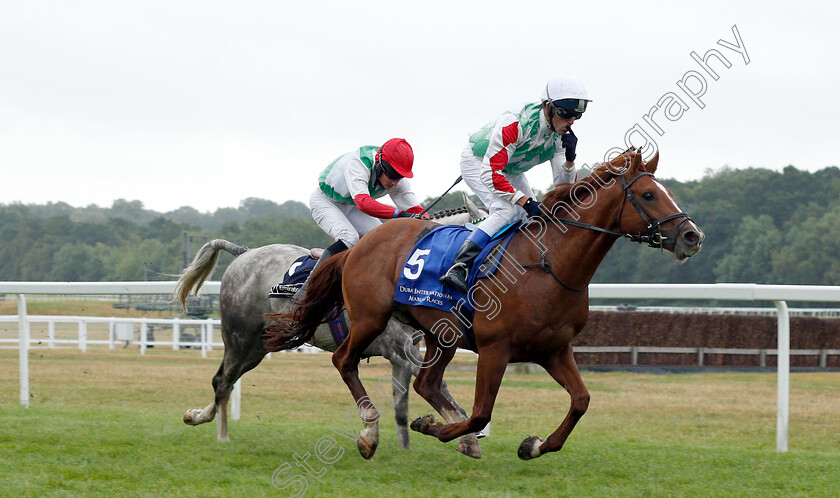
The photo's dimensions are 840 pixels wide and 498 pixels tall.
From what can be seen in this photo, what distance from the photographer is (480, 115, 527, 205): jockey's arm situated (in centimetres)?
452

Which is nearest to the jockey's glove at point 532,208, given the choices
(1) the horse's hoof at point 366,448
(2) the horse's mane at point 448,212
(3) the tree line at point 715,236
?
(2) the horse's mane at point 448,212

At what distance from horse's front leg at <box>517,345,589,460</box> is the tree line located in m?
19.6

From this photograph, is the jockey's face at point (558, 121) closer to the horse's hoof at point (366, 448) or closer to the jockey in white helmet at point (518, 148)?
the jockey in white helmet at point (518, 148)

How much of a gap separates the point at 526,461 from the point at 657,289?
1.78 metres

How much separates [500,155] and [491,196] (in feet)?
0.79

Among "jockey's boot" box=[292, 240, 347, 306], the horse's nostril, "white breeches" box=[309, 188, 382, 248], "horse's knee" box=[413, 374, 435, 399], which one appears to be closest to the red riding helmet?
"white breeches" box=[309, 188, 382, 248]

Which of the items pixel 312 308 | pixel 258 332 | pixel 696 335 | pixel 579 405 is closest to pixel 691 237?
pixel 579 405

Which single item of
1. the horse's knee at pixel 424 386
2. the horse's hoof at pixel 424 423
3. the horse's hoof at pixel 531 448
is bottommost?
the horse's hoof at pixel 531 448

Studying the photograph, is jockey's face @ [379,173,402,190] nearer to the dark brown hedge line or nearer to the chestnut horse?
the chestnut horse

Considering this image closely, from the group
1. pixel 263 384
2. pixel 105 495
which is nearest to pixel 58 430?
pixel 105 495

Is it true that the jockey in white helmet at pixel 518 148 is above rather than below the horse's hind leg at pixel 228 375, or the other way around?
above

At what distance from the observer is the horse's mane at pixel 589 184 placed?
4.29 metres

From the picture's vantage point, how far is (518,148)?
474 cm

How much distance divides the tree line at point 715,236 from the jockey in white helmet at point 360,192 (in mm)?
17822
